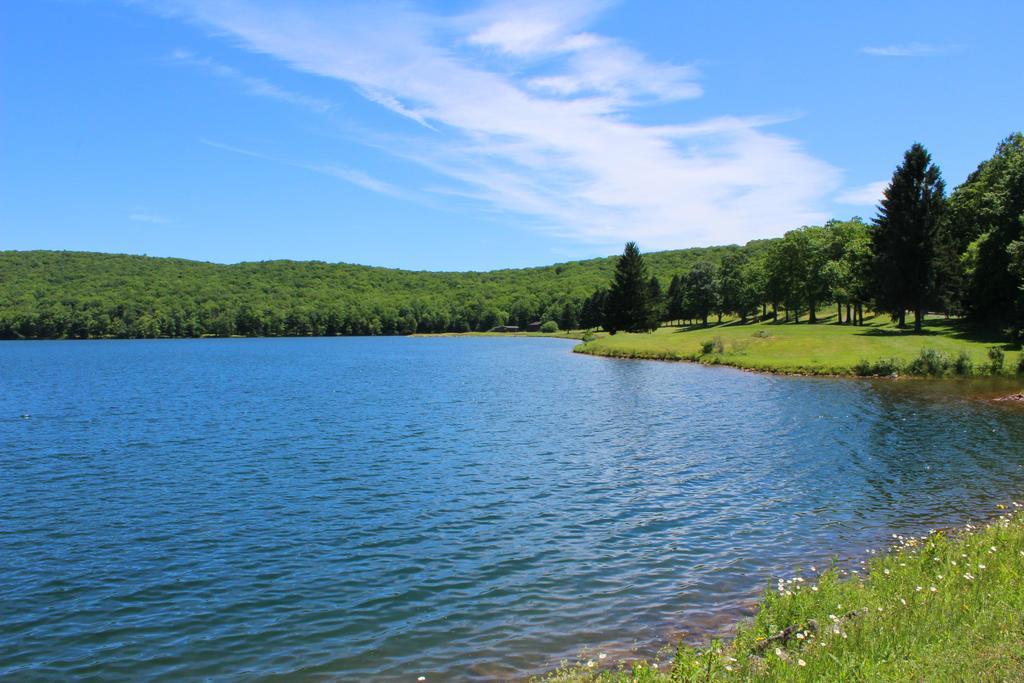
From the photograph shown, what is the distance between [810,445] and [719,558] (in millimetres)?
15373

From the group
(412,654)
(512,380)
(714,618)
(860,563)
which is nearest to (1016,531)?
(860,563)

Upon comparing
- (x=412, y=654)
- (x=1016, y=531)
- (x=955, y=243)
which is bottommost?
(x=412, y=654)

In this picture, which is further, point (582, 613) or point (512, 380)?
point (512, 380)

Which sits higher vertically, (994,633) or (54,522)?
(994,633)

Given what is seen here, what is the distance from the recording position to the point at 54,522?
681 inches

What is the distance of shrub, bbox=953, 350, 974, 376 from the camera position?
169 feet

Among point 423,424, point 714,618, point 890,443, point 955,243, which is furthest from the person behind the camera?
point 955,243

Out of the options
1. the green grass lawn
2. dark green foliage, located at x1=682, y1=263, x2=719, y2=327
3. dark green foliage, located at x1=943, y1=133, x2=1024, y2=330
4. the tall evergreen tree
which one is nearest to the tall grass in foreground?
the green grass lawn

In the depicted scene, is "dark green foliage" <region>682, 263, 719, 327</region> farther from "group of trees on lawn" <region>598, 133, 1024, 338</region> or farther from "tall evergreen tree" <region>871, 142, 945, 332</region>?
"tall evergreen tree" <region>871, 142, 945, 332</region>

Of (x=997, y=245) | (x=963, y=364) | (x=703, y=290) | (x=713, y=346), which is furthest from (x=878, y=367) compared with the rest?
(x=703, y=290)

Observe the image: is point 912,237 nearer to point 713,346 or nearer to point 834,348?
point 834,348

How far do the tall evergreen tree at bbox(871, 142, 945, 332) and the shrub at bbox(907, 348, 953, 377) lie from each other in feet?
62.1

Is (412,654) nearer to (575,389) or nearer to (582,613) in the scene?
(582,613)

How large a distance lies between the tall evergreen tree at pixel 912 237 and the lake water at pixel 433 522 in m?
36.6
